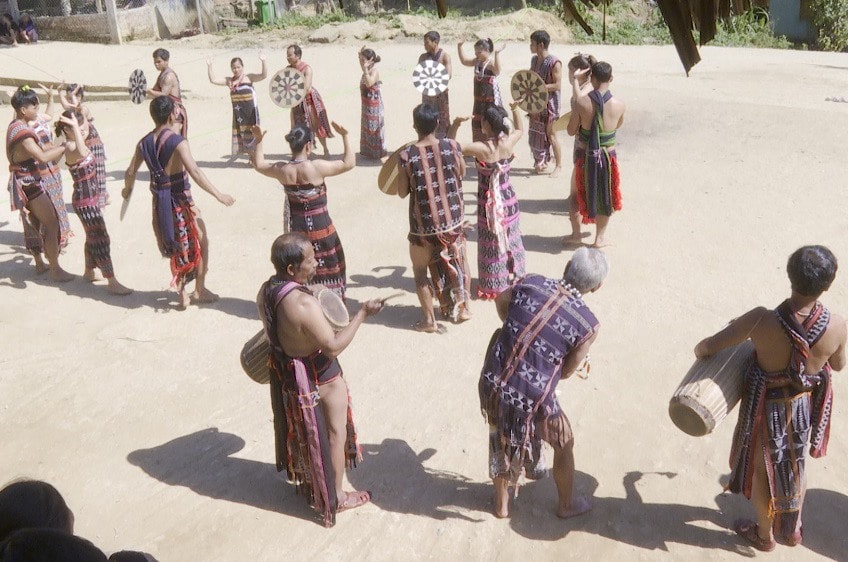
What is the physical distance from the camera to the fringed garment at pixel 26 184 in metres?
7.67

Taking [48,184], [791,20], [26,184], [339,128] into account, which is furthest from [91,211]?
[791,20]

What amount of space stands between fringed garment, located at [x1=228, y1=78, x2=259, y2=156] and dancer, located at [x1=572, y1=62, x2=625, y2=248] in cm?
542

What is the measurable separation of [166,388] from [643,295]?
3.95 m

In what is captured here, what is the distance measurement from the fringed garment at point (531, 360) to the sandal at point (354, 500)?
99cm

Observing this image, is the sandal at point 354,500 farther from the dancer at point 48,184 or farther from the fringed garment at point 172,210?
the dancer at point 48,184

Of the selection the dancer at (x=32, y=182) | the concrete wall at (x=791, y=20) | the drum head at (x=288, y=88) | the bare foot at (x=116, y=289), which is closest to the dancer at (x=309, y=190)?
the bare foot at (x=116, y=289)

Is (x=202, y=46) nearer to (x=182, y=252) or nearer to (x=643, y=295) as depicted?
(x=182, y=252)

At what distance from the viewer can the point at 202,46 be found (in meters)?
22.4

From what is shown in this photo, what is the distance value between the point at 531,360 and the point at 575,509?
3.62 feet

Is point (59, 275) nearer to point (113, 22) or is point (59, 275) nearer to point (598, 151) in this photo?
point (598, 151)

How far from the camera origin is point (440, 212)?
21.3 feet

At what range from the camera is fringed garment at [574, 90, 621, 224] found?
7898 mm

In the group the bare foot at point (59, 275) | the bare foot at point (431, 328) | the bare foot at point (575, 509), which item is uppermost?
the bare foot at point (59, 275)

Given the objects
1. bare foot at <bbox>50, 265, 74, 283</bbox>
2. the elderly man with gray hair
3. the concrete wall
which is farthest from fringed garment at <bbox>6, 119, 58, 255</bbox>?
the concrete wall
